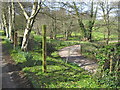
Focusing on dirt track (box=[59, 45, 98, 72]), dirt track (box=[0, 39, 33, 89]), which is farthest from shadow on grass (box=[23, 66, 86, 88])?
dirt track (box=[59, 45, 98, 72])

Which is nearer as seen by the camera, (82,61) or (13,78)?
(13,78)

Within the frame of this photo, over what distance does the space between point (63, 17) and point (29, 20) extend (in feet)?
11.1

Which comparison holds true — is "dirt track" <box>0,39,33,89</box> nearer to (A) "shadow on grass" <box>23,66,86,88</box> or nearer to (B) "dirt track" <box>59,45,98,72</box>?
(A) "shadow on grass" <box>23,66,86,88</box>

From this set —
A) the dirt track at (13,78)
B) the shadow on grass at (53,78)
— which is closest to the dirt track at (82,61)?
the shadow on grass at (53,78)

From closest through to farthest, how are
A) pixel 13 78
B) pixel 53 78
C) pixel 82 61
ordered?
pixel 53 78
pixel 13 78
pixel 82 61

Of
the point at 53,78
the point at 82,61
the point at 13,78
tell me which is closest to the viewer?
the point at 53,78

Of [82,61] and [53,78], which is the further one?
[82,61]

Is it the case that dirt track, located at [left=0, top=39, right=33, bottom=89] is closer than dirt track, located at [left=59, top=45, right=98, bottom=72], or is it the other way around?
dirt track, located at [left=0, top=39, right=33, bottom=89]

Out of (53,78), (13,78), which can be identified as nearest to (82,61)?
(53,78)

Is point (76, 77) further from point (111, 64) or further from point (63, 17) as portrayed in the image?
point (63, 17)

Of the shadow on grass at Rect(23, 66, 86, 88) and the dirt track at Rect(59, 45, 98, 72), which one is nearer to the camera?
the shadow on grass at Rect(23, 66, 86, 88)

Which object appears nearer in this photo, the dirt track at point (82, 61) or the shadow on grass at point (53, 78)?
the shadow on grass at point (53, 78)

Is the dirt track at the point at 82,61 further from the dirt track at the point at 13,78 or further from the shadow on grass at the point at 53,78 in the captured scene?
the dirt track at the point at 13,78

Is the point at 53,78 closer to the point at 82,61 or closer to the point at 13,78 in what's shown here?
the point at 13,78
